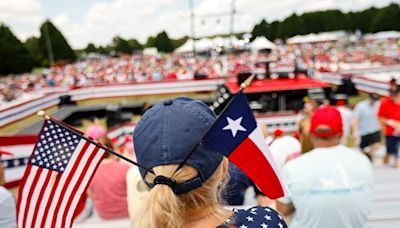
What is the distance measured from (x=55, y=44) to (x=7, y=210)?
254ft

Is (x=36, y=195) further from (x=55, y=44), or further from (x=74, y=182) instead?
(x=55, y=44)

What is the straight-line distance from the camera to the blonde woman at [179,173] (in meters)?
1.13

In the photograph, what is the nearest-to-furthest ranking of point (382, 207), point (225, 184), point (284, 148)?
point (225, 184)
point (382, 207)
point (284, 148)

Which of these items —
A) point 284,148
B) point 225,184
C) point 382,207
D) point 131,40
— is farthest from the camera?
point 131,40

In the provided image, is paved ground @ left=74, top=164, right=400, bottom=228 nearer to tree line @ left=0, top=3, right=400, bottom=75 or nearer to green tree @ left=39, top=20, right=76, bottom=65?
tree line @ left=0, top=3, right=400, bottom=75

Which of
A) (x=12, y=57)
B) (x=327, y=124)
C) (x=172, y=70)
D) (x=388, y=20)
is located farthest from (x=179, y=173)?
(x=388, y=20)

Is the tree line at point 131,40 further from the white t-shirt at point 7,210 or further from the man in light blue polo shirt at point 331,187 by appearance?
the white t-shirt at point 7,210

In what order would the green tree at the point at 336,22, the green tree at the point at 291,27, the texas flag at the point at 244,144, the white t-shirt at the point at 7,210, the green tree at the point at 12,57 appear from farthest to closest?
the green tree at the point at 336,22 < the green tree at the point at 291,27 < the green tree at the point at 12,57 < the white t-shirt at the point at 7,210 < the texas flag at the point at 244,144

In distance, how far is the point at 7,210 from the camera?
2482 mm

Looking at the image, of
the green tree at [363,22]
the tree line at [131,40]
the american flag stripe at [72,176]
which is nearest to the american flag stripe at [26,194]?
the american flag stripe at [72,176]

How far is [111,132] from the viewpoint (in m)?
10.4

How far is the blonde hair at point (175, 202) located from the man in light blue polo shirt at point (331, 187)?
4.10ft

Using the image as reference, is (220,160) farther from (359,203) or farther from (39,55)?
(39,55)

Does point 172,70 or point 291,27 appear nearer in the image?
point 172,70
